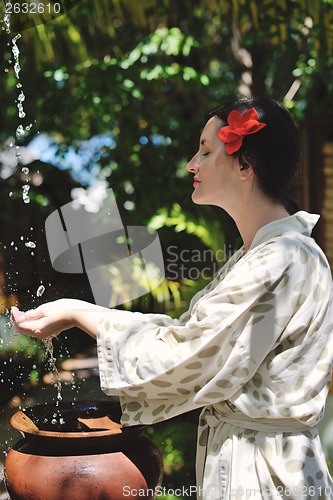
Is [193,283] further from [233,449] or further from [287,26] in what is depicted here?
[233,449]

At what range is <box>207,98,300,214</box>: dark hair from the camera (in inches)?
69.5

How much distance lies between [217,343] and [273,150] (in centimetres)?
50

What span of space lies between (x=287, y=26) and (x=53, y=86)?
1.64 m

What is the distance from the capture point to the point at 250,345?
63.3 inches

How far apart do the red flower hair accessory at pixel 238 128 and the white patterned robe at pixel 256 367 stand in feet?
0.79

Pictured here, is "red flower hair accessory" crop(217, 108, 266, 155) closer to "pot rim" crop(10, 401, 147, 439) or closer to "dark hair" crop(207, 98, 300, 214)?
"dark hair" crop(207, 98, 300, 214)

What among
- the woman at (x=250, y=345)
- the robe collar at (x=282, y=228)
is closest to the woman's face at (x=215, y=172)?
the woman at (x=250, y=345)

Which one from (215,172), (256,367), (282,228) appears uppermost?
(215,172)

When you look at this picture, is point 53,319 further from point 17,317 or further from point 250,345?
point 250,345

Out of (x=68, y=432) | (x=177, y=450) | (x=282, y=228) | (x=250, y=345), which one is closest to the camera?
(x=250, y=345)

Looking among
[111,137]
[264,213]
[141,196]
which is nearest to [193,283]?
[141,196]

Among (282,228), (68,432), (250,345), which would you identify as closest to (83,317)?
(68,432)

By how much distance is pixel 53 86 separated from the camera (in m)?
5.03

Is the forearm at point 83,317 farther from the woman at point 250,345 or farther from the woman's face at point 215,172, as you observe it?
the woman's face at point 215,172
